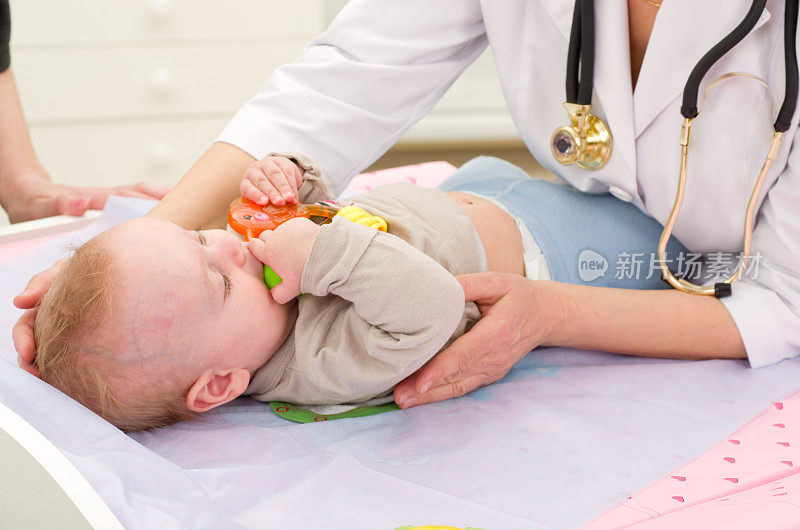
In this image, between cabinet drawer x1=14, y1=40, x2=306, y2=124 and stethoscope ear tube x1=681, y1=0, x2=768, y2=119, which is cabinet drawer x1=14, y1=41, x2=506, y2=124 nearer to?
cabinet drawer x1=14, y1=40, x2=306, y2=124

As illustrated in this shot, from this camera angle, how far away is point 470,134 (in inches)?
115

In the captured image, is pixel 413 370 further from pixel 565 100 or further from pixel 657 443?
pixel 565 100

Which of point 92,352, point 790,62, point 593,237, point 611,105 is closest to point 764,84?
point 790,62

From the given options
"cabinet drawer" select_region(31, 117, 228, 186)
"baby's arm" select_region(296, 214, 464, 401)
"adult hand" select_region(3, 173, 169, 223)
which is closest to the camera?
"baby's arm" select_region(296, 214, 464, 401)

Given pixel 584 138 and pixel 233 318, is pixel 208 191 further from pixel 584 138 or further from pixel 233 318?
pixel 584 138

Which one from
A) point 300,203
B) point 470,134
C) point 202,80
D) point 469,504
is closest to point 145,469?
point 469,504

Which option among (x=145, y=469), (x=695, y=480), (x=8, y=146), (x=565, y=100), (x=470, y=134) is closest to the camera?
(x=145, y=469)

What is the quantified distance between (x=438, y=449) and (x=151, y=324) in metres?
0.35

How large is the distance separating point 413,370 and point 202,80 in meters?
1.79

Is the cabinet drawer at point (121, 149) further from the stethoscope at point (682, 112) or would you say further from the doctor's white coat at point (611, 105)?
the stethoscope at point (682, 112)

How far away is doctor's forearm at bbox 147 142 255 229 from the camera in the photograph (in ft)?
3.87

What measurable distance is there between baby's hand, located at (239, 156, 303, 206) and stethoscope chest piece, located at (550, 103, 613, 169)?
376 millimetres

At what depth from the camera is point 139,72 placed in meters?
2.49

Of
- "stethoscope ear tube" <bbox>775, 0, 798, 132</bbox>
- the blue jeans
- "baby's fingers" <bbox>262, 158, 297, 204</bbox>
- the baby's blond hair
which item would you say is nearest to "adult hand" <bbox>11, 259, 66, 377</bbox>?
the baby's blond hair
